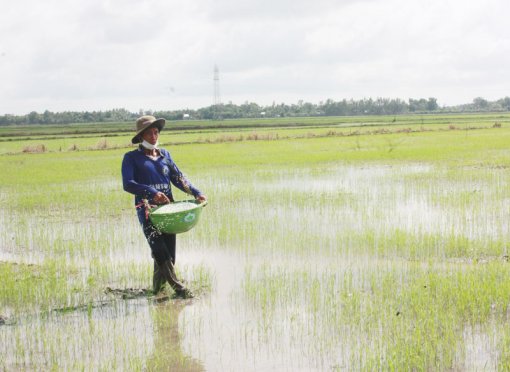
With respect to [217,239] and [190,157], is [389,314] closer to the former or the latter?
[217,239]

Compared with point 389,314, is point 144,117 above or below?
above

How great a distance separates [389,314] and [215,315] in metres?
1.33

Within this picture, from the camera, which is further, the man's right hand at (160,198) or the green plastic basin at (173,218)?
the man's right hand at (160,198)

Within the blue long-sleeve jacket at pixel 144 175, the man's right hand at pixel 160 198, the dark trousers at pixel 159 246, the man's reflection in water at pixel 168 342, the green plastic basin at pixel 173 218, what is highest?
the blue long-sleeve jacket at pixel 144 175

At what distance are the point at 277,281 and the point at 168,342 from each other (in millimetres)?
1476

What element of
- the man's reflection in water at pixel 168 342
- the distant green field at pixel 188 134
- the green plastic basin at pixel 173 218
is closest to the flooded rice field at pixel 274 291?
the man's reflection in water at pixel 168 342

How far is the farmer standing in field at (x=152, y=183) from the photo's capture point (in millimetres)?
4945

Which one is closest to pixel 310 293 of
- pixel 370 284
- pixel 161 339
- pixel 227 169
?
pixel 370 284

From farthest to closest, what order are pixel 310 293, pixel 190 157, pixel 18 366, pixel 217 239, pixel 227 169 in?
pixel 190 157
pixel 227 169
pixel 217 239
pixel 310 293
pixel 18 366

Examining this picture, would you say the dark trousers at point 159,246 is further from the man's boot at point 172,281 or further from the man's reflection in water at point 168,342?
the man's reflection in water at point 168,342

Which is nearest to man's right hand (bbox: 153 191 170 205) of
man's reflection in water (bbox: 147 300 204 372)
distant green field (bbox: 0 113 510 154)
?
man's reflection in water (bbox: 147 300 204 372)

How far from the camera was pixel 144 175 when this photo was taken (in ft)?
16.5

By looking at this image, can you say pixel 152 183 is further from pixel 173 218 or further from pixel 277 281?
pixel 277 281

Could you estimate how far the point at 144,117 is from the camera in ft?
16.5
